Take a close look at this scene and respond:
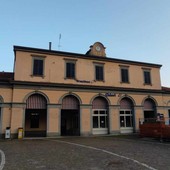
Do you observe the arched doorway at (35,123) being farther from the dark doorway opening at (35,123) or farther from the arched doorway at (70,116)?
the arched doorway at (70,116)

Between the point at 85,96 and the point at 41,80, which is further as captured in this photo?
the point at 85,96

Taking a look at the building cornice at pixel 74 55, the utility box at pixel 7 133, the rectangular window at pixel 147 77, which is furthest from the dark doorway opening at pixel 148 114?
the utility box at pixel 7 133

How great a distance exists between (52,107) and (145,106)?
38.5 ft

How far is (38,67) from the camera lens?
18.8 metres

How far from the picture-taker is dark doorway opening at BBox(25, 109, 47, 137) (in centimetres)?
2072

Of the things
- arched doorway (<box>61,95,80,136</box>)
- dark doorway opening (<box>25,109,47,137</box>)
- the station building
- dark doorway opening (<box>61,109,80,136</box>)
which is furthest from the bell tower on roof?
dark doorway opening (<box>25,109,47,137</box>)

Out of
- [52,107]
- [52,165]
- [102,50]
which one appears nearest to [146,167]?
[52,165]

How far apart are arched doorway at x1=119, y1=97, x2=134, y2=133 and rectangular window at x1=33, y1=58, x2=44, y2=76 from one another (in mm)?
9908

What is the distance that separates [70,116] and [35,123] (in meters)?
4.39

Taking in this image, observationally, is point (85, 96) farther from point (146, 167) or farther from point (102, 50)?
point (146, 167)

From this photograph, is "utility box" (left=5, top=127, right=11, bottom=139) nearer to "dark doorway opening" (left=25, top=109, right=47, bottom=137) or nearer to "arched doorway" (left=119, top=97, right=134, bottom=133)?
"dark doorway opening" (left=25, top=109, right=47, bottom=137)

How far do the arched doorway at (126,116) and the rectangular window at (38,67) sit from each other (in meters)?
9.91

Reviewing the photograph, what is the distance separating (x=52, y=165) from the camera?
7082mm

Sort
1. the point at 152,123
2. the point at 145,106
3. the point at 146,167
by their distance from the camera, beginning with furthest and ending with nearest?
the point at 145,106 < the point at 152,123 < the point at 146,167
